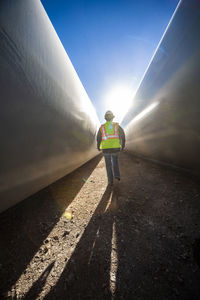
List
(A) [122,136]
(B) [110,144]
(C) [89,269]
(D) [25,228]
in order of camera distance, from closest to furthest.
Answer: (C) [89,269] → (D) [25,228] → (B) [110,144] → (A) [122,136]

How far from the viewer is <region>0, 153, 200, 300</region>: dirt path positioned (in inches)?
34.1

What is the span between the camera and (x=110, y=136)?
8.45 feet

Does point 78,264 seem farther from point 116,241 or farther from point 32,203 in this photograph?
point 32,203

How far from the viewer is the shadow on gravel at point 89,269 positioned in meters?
0.85

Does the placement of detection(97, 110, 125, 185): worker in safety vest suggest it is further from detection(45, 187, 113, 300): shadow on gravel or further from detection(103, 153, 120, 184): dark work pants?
detection(45, 187, 113, 300): shadow on gravel

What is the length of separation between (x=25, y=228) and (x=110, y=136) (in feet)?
7.12

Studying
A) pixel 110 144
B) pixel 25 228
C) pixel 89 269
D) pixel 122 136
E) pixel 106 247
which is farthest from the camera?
pixel 122 136

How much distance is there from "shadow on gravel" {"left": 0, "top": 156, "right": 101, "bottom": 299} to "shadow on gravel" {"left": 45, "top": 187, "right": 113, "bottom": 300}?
44cm

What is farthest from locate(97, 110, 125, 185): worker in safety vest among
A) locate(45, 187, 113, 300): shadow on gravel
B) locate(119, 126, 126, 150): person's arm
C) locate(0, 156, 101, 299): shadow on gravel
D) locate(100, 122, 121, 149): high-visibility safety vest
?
locate(45, 187, 113, 300): shadow on gravel

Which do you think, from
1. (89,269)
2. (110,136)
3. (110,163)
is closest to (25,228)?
(89,269)

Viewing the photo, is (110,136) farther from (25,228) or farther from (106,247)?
(25,228)

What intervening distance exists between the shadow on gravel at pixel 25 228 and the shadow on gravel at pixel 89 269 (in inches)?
17.4

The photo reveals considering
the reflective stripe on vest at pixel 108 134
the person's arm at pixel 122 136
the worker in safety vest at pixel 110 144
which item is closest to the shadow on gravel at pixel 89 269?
the worker in safety vest at pixel 110 144

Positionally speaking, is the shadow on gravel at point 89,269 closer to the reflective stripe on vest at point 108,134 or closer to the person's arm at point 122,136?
the reflective stripe on vest at point 108,134
